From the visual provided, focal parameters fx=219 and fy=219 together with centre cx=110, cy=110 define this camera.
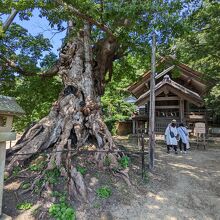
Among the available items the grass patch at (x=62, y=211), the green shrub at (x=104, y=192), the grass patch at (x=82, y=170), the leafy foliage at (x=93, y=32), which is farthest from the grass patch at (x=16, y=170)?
the leafy foliage at (x=93, y=32)

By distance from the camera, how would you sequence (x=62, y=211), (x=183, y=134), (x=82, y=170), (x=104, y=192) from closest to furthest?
1. (x=62, y=211)
2. (x=104, y=192)
3. (x=82, y=170)
4. (x=183, y=134)

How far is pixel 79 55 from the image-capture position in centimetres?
980

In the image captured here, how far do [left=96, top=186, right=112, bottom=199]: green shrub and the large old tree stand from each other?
0.49 m

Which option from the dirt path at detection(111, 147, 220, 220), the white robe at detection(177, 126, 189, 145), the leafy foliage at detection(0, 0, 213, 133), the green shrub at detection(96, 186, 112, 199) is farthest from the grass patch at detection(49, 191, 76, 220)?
the white robe at detection(177, 126, 189, 145)

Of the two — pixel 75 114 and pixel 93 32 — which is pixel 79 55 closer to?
pixel 93 32

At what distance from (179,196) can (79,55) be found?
7010 millimetres

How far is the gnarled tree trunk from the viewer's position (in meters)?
6.79

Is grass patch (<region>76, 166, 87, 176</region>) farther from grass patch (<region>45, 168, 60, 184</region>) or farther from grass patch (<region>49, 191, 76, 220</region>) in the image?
grass patch (<region>49, 191, 76, 220</region>)

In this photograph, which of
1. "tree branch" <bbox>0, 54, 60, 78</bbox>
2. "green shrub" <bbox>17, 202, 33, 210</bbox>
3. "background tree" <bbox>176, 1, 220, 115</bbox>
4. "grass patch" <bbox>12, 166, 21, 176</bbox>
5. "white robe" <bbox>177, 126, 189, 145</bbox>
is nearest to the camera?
"green shrub" <bbox>17, 202, 33, 210</bbox>

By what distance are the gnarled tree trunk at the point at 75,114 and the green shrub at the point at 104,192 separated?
0.67 metres

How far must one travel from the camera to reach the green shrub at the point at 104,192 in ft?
17.0

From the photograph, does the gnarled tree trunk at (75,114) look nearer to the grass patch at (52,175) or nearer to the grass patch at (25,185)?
the grass patch at (52,175)

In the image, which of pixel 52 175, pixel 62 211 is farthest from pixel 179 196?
pixel 52 175

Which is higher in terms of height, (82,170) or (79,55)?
(79,55)
